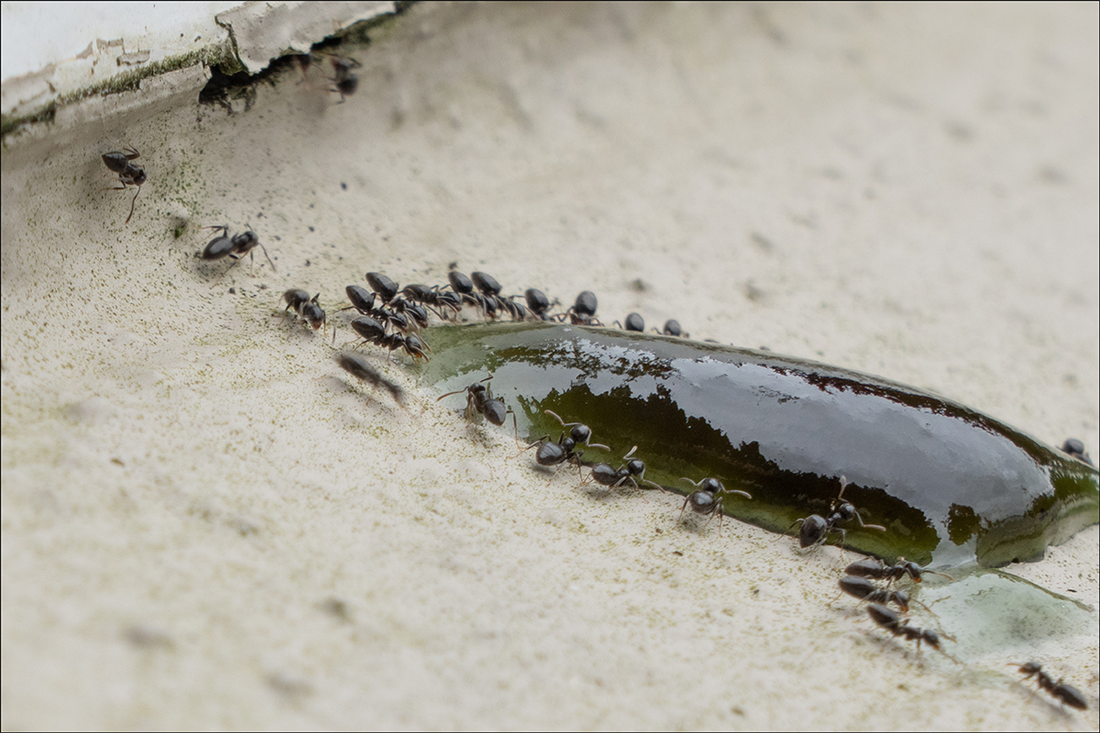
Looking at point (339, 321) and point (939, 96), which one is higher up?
point (939, 96)

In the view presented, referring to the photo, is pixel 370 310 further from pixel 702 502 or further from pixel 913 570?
pixel 913 570

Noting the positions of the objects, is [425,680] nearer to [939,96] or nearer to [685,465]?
[685,465]

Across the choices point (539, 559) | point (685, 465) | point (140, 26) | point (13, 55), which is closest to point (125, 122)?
point (140, 26)

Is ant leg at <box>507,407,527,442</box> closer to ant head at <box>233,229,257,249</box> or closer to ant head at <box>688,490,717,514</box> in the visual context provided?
ant head at <box>688,490,717,514</box>

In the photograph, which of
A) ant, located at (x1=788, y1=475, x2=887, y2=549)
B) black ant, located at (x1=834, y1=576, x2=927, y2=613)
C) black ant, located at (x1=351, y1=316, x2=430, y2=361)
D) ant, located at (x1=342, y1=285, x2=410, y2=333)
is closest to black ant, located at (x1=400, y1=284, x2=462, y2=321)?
ant, located at (x1=342, y1=285, x2=410, y2=333)

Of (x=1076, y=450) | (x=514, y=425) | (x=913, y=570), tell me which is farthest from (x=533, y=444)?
(x=1076, y=450)
